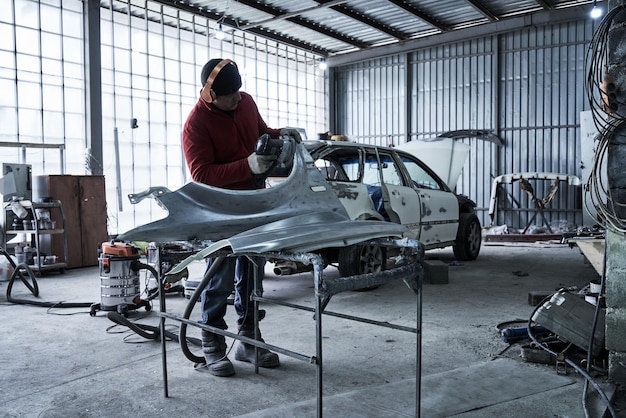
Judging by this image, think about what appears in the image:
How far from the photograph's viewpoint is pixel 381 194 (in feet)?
18.6

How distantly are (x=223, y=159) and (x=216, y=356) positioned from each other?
1210mm

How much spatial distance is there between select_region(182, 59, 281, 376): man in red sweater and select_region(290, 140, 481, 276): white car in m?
1.98

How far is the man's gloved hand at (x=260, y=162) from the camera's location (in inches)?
109

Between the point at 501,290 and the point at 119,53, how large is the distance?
841cm

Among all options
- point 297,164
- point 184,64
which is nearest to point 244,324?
point 297,164

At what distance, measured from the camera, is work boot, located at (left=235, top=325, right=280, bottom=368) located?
325cm

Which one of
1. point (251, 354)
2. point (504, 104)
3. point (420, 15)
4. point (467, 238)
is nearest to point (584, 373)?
point (251, 354)

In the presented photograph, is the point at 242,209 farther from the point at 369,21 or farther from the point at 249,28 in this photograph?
the point at 369,21

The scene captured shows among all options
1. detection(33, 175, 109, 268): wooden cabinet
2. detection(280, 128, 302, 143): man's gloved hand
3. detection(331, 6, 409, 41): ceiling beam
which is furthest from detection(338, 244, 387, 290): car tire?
detection(331, 6, 409, 41): ceiling beam

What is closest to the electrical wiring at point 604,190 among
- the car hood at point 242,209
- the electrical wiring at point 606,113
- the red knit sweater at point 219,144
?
the electrical wiring at point 606,113

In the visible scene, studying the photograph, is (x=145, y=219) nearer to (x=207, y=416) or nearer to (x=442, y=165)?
(x=442, y=165)

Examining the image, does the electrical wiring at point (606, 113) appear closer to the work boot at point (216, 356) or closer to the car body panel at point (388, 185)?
the work boot at point (216, 356)

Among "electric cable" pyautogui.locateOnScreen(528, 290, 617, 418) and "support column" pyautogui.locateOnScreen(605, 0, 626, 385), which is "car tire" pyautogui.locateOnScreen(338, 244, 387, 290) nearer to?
"electric cable" pyautogui.locateOnScreen(528, 290, 617, 418)

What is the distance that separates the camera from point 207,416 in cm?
255
